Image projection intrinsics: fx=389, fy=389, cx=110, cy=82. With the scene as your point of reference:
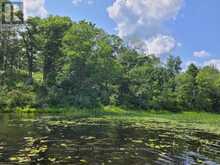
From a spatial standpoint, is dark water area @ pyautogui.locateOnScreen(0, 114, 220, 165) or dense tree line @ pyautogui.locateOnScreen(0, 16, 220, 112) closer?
dark water area @ pyautogui.locateOnScreen(0, 114, 220, 165)

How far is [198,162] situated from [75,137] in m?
10.3

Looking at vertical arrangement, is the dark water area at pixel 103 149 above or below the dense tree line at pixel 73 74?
below

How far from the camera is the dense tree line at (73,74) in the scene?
68812 mm

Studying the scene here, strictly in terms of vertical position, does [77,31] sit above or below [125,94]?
above

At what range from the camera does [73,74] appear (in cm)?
7281

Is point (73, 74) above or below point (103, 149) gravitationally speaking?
above

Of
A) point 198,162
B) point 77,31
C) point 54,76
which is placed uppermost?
point 77,31

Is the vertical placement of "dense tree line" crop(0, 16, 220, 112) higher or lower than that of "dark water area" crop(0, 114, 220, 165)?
higher

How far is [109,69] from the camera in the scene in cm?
7612

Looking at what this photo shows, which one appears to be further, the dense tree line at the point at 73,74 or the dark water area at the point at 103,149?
the dense tree line at the point at 73,74

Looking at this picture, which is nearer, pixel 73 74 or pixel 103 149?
pixel 103 149

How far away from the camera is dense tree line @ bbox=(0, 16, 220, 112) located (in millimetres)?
68812

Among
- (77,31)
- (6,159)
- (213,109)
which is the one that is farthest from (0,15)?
(6,159)

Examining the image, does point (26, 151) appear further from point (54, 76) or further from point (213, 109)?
point (213, 109)
